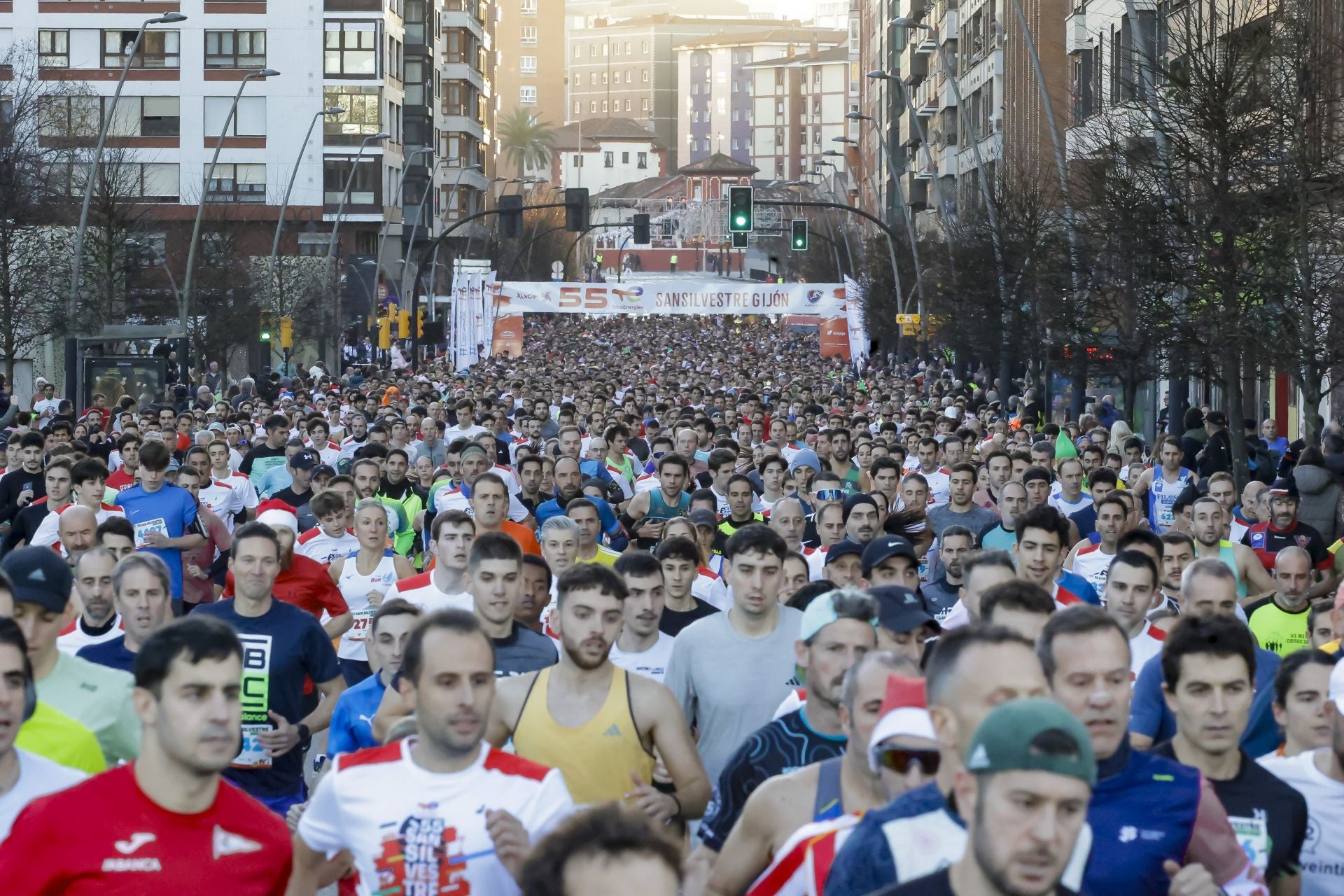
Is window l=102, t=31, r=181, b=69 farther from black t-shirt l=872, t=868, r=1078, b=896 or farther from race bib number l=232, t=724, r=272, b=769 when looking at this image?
black t-shirt l=872, t=868, r=1078, b=896

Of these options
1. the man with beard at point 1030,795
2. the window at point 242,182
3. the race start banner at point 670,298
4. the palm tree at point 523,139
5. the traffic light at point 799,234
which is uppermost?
the palm tree at point 523,139

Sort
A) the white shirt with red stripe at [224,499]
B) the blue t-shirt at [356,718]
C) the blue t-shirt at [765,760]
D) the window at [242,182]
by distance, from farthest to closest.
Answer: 1. the window at [242,182]
2. the white shirt with red stripe at [224,499]
3. the blue t-shirt at [356,718]
4. the blue t-shirt at [765,760]

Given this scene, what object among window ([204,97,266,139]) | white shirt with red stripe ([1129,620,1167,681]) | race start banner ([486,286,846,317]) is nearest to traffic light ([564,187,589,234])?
race start banner ([486,286,846,317])

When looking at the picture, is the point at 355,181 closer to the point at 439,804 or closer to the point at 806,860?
the point at 439,804

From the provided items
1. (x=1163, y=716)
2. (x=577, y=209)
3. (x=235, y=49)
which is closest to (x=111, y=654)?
(x=1163, y=716)

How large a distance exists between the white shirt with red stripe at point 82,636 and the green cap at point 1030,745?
17.3 feet

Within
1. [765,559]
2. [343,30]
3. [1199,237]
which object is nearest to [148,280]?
[343,30]

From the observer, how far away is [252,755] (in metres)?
7.72

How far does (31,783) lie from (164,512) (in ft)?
26.0

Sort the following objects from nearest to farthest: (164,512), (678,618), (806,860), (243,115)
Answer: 1. (806,860)
2. (678,618)
3. (164,512)
4. (243,115)

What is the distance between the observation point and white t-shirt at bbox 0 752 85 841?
5.12 meters

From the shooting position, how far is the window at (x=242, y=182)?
8050 centimetres

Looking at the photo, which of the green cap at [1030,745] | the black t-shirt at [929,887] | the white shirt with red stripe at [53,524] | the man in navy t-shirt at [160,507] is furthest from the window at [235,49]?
the green cap at [1030,745]

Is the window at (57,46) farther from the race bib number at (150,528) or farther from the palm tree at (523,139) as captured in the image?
the palm tree at (523,139)
